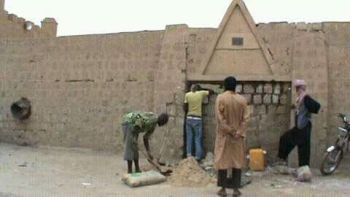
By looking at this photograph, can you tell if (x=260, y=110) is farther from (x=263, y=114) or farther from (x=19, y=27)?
(x=19, y=27)

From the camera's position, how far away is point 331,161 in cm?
923

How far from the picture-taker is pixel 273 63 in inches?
392

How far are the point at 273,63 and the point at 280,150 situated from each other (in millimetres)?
1683

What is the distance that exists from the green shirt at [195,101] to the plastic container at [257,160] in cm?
128

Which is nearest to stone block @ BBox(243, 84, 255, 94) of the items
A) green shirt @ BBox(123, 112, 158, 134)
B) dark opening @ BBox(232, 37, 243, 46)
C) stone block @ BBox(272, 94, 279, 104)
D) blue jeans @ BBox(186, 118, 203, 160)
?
stone block @ BBox(272, 94, 279, 104)

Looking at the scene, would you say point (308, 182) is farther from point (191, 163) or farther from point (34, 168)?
point (34, 168)

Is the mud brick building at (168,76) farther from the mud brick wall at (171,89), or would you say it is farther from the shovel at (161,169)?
the shovel at (161,169)

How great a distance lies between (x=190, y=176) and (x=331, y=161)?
Answer: 8.49ft

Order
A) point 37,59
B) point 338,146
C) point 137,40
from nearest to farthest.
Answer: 1. point 338,146
2. point 137,40
3. point 37,59

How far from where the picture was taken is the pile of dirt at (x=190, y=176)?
328 inches

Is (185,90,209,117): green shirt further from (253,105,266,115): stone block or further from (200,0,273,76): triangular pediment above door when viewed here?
(253,105,266,115): stone block

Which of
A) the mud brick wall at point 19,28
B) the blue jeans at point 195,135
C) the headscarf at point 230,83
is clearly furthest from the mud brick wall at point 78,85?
the headscarf at point 230,83

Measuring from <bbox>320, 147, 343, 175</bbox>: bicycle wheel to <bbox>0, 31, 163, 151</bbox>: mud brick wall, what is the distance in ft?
13.0

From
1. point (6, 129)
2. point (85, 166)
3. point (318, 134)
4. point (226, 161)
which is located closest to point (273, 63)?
point (318, 134)
